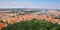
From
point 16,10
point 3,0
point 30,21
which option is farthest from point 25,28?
point 3,0

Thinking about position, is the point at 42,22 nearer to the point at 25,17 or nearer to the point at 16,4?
the point at 25,17

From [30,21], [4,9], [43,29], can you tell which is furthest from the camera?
[4,9]

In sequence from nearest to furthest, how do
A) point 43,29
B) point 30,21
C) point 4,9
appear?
point 43,29, point 30,21, point 4,9

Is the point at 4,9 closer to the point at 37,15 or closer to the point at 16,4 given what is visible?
the point at 16,4

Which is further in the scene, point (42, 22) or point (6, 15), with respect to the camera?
point (6, 15)

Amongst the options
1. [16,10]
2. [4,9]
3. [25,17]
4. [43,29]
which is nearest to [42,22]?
[43,29]

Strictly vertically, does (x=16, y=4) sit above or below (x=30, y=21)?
above
